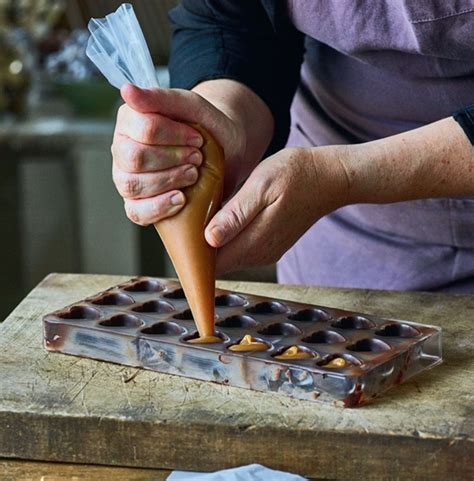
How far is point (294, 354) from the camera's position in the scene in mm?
1025

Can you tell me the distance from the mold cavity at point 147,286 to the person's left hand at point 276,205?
93mm

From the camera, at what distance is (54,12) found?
3.75 meters

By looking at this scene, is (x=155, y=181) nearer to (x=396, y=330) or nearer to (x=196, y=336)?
(x=196, y=336)

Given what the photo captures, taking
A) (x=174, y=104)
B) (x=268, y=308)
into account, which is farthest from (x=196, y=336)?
(x=174, y=104)

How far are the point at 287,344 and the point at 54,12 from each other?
292 centimetres

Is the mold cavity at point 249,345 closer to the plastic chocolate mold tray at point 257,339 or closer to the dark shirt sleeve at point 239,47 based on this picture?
the plastic chocolate mold tray at point 257,339

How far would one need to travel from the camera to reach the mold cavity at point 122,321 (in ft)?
3.69

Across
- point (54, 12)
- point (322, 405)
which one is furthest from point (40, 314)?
point (54, 12)

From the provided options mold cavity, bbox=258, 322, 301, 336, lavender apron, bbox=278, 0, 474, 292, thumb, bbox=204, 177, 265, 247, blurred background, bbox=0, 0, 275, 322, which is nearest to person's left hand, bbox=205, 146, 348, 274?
thumb, bbox=204, 177, 265, 247

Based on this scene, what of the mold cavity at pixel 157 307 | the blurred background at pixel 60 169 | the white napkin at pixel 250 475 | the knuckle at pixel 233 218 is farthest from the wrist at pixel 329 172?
the blurred background at pixel 60 169

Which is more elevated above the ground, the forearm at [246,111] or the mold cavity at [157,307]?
the forearm at [246,111]

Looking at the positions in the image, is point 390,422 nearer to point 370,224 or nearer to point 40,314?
point 40,314

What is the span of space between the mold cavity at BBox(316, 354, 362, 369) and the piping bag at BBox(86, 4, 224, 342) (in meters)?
0.14

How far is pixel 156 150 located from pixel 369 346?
0.30m
